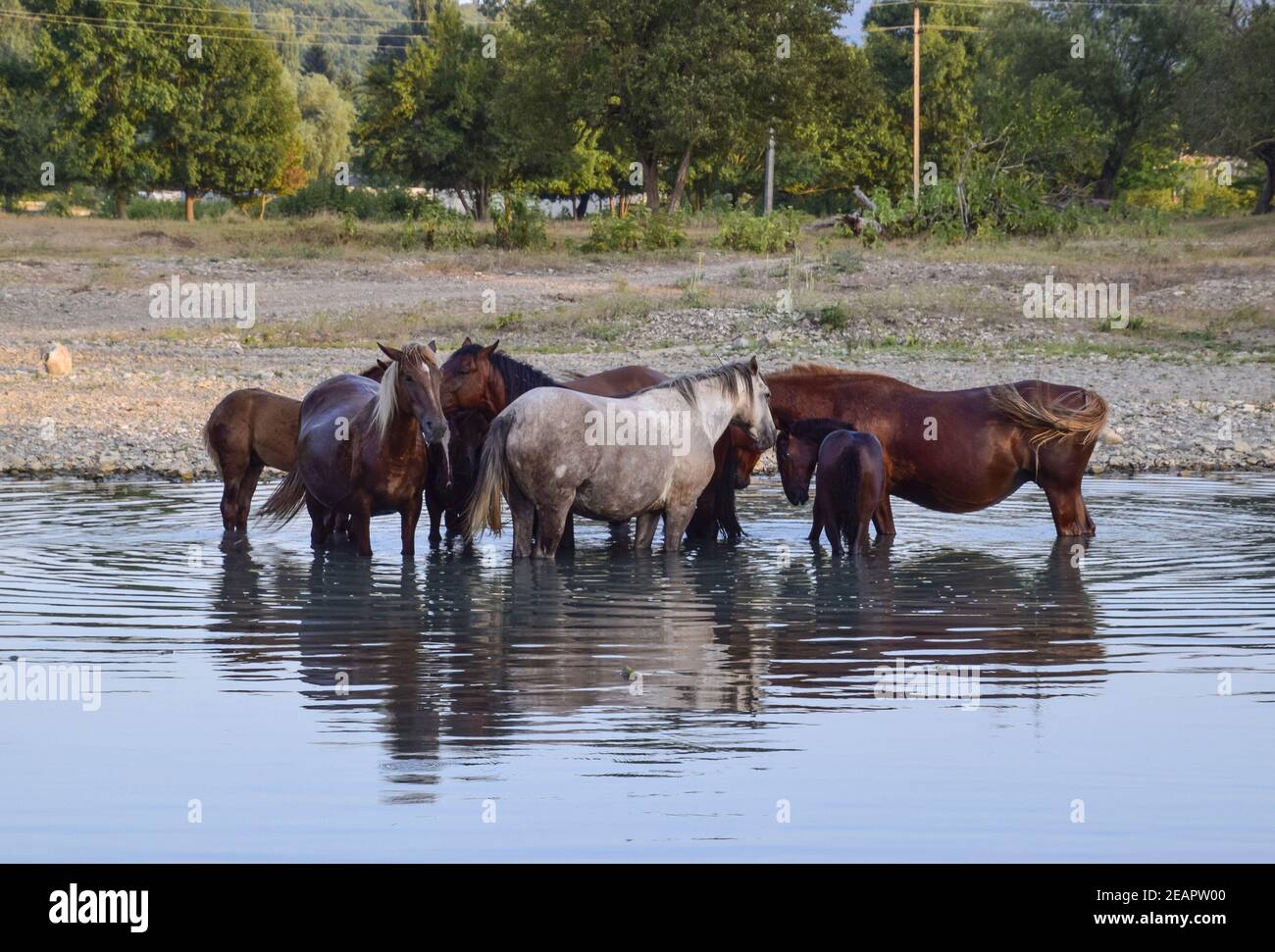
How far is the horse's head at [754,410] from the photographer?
10.7 m

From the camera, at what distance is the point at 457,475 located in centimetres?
1111

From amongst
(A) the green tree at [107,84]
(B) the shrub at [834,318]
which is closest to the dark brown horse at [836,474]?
(B) the shrub at [834,318]

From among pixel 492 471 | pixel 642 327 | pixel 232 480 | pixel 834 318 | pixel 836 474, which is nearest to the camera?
pixel 492 471

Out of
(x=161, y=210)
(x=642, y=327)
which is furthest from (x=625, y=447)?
(x=161, y=210)

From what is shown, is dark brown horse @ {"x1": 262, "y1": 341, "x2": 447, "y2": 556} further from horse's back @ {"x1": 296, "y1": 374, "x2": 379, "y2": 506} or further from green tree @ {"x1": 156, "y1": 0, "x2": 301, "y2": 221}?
green tree @ {"x1": 156, "y1": 0, "x2": 301, "y2": 221}

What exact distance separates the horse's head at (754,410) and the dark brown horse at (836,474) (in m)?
0.30

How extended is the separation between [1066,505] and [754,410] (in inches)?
87.2

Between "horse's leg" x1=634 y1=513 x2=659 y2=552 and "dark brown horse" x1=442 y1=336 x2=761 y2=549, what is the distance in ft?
1.42

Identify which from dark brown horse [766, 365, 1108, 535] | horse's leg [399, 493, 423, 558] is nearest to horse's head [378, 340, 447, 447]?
horse's leg [399, 493, 423, 558]

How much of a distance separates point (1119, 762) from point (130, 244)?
37898mm

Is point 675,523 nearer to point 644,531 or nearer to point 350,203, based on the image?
point 644,531

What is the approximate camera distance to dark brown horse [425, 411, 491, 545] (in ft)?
36.0

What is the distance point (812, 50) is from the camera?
156 ft

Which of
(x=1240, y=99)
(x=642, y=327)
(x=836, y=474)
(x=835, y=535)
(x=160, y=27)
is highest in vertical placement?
(x=160, y=27)
